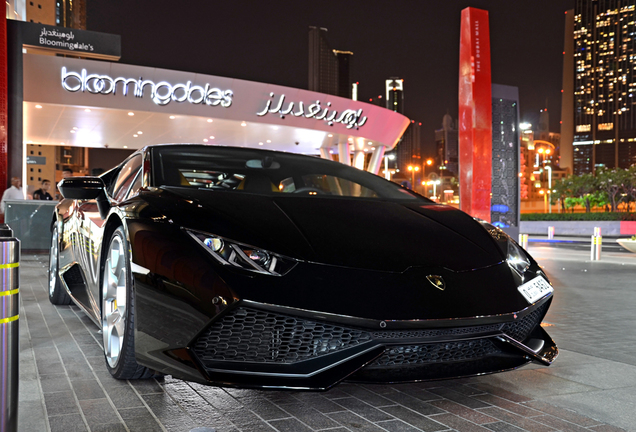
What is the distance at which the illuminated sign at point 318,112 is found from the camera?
2269 cm

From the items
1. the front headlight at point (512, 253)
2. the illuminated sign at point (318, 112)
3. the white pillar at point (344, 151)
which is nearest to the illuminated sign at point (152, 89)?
the illuminated sign at point (318, 112)

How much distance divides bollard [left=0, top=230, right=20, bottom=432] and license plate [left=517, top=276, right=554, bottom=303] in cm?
217

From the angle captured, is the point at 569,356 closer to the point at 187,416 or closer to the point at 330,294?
the point at 330,294

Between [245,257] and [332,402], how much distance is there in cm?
95

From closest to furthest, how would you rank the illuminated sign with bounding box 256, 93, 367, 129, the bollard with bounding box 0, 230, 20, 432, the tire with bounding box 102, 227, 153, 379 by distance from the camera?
the bollard with bounding box 0, 230, 20, 432 < the tire with bounding box 102, 227, 153, 379 < the illuminated sign with bounding box 256, 93, 367, 129

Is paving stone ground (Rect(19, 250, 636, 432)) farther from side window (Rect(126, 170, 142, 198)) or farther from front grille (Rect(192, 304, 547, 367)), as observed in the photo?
side window (Rect(126, 170, 142, 198))

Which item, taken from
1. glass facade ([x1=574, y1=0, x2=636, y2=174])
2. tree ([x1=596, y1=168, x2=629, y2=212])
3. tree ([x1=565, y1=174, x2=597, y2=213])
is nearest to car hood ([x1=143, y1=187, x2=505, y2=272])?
tree ([x1=596, y1=168, x2=629, y2=212])

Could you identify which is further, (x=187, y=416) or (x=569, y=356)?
(x=569, y=356)

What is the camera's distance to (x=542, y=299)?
2.80 metres

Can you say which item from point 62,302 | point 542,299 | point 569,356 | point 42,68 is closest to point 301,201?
point 542,299

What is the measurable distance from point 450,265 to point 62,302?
437 centimetres

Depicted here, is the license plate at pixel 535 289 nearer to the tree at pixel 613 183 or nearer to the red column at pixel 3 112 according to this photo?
the red column at pixel 3 112

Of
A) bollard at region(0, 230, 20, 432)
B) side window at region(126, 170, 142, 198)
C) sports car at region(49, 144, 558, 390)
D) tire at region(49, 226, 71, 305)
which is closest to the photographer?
bollard at region(0, 230, 20, 432)

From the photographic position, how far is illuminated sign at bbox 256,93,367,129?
22688 mm
